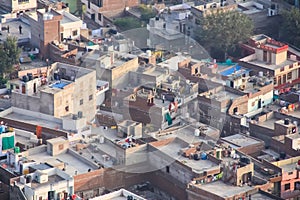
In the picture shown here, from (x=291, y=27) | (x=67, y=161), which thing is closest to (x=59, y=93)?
(x=67, y=161)

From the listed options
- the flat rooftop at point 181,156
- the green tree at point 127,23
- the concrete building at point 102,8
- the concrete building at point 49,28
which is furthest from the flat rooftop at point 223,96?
the concrete building at point 102,8

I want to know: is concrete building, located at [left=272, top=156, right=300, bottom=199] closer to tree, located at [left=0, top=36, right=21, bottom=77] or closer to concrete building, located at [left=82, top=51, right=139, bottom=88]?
concrete building, located at [left=82, top=51, right=139, bottom=88]

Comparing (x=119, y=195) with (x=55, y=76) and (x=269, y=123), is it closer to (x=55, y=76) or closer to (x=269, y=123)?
(x=269, y=123)

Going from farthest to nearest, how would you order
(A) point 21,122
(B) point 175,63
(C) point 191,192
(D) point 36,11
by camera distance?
1. (D) point 36,11
2. (B) point 175,63
3. (A) point 21,122
4. (C) point 191,192

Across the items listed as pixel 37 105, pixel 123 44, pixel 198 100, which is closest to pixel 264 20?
pixel 123 44

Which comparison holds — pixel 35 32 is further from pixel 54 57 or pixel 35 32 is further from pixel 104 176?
pixel 104 176

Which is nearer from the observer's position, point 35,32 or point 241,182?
point 241,182

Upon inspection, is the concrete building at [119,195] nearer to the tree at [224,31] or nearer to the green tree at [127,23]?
the tree at [224,31]
